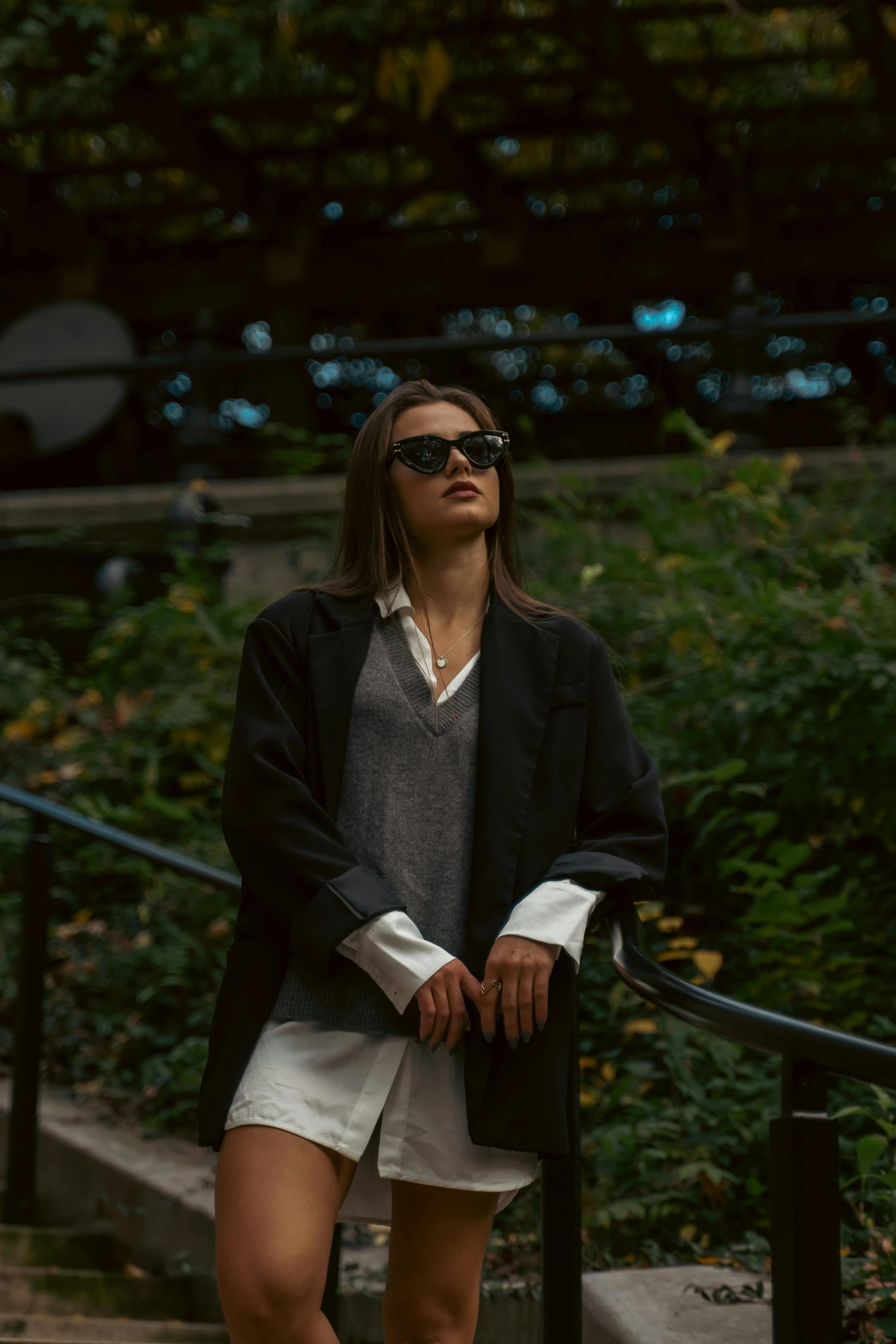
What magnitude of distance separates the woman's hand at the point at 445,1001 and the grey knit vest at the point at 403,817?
0.06 meters

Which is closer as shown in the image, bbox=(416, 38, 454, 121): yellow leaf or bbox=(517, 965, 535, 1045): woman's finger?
bbox=(517, 965, 535, 1045): woman's finger

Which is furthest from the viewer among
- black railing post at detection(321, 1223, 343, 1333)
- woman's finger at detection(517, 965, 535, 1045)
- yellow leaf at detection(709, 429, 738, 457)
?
yellow leaf at detection(709, 429, 738, 457)

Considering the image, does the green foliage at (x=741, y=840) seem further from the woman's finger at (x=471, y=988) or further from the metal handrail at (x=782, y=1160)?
the woman's finger at (x=471, y=988)

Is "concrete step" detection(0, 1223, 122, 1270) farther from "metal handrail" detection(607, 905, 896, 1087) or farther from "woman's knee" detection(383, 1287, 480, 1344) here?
"metal handrail" detection(607, 905, 896, 1087)

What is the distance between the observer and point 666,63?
935 cm

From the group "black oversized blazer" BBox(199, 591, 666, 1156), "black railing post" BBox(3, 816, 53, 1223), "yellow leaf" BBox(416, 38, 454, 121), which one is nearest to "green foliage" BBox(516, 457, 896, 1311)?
"black oversized blazer" BBox(199, 591, 666, 1156)

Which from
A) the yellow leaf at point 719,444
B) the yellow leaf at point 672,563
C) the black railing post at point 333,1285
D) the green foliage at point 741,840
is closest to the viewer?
the black railing post at point 333,1285

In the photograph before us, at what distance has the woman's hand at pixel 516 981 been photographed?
1.91 metres

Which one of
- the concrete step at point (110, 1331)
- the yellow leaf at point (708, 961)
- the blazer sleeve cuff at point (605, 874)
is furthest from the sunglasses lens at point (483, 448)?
the concrete step at point (110, 1331)

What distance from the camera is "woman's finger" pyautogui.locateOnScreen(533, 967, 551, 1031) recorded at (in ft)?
6.31

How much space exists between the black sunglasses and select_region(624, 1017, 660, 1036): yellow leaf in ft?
5.88

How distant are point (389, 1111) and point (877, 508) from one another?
4.41 metres

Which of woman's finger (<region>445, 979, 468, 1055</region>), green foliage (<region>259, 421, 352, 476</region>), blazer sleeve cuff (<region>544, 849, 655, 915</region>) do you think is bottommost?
woman's finger (<region>445, 979, 468, 1055</region>)

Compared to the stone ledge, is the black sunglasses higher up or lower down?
higher up
